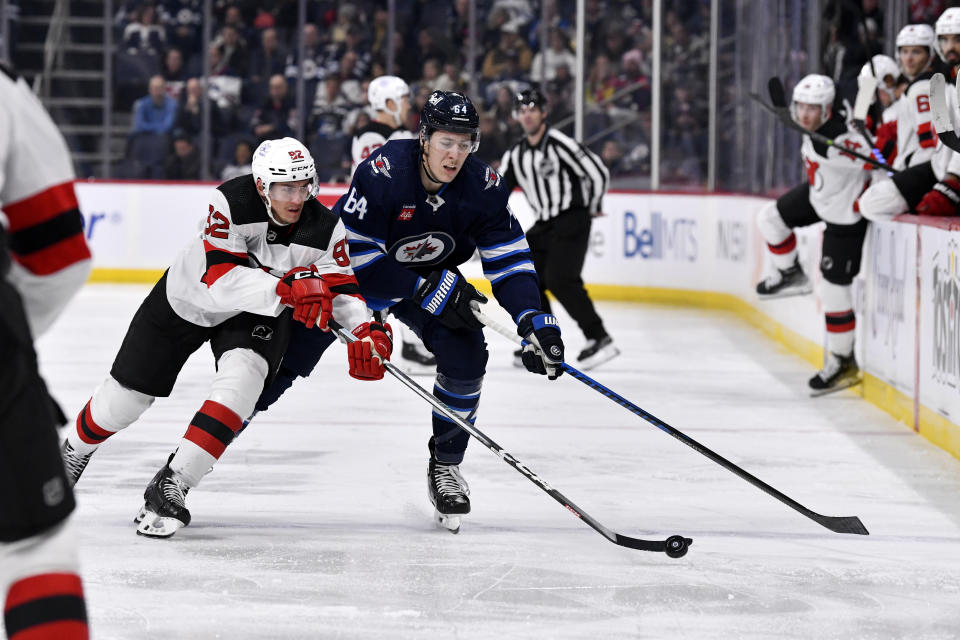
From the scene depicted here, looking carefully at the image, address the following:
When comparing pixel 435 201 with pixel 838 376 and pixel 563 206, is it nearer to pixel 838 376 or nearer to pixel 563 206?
pixel 838 376

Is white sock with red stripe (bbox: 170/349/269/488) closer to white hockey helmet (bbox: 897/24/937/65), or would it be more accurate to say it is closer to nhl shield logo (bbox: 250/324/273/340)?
nhl shield logo (bbox: 250/324/273/340)

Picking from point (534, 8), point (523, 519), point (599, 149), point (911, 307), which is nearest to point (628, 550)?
point (523, 519)

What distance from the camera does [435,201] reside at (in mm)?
3283

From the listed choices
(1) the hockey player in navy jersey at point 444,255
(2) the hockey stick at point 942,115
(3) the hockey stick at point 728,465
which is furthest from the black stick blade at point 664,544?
(2) the hockey stick at point 942,115

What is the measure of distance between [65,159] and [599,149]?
28.1ft

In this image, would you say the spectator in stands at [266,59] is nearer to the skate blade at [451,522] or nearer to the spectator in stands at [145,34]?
the spectator in stands at [145,34]

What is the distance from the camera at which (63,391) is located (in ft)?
18.3

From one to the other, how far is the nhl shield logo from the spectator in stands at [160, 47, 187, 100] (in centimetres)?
790

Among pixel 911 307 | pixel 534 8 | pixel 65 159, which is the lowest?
pixel 911 307

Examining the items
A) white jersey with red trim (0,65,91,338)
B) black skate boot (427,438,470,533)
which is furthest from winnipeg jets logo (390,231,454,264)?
white jersey with red trim (0,65,91,338)

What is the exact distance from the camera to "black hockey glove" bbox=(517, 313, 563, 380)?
126 inches

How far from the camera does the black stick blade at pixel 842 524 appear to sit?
3.30 meters

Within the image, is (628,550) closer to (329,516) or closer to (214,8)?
(329,516)

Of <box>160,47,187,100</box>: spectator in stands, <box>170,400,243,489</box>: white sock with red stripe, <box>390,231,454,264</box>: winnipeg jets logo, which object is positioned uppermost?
<box>160,47,187,100</box>: spectator in stands
